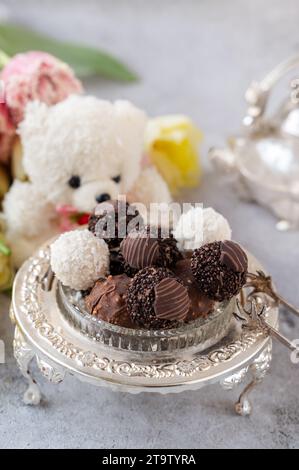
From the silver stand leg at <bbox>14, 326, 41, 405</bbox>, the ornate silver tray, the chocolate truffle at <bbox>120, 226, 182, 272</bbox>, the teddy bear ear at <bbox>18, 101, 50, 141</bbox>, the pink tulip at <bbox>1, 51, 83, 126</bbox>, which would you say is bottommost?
the silver stand leg at <bbox>14, 326, 41, 405</bbox>

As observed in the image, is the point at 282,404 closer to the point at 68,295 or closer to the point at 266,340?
the point at 266,340

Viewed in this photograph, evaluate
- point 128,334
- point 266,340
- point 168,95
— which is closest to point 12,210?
point 128,334

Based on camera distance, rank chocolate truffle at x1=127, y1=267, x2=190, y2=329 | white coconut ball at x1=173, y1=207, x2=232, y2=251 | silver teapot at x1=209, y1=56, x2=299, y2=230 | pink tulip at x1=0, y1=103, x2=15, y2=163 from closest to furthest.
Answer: chocolate truffle at x1=127, y1=267, x2=190, y2=329 < white coconut ball at x1=173, y1=207, x2=232, y2=251 < pink tulip at x1=0, y1=103, x2=15, y2=163 < silver teapot at x1=209, y1=56, x2=299, y2=230

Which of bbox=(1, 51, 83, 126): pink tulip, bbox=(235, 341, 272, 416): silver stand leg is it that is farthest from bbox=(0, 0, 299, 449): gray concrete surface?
bbox=(1, 51, 83, 126): pink tulip

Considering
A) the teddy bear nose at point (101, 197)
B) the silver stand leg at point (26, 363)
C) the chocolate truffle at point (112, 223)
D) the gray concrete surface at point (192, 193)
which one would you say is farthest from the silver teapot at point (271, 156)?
the silver stand leg at point (26, 363)

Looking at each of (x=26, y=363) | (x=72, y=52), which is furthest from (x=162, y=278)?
(x=72, y=52)

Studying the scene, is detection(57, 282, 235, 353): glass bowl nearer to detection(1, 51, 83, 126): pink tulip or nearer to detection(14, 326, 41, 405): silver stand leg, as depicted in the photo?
Result: detection(14, 326, 41, 405): silver stand leg

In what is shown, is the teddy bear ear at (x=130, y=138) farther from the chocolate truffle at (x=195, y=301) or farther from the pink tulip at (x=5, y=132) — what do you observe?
the chocolate truffle at (x=195, y=301)
